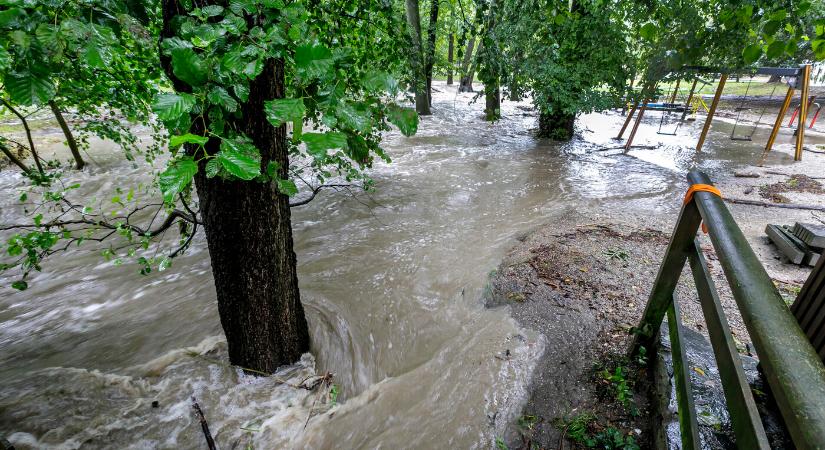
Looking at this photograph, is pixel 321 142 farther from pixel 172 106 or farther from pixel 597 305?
pixel 597 305

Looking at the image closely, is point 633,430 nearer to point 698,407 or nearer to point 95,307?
point 698,407

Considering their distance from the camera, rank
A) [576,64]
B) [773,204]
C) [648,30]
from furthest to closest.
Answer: [576,64] < [773,204] < [648,30]

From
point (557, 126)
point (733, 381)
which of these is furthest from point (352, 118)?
point (557, 126)

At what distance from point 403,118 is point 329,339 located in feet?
9.59

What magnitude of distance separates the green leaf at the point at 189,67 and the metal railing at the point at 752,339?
1.61m

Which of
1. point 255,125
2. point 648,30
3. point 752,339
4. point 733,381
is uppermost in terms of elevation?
point 648,30

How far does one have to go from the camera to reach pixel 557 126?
11734mm

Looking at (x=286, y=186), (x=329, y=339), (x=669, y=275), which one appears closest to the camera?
(x=286, y=186)

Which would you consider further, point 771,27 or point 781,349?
point 771,27

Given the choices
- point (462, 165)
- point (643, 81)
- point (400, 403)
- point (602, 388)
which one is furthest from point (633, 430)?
point (643, 81)

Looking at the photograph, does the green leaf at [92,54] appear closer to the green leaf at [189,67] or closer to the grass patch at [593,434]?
the green leaf at [189,67]

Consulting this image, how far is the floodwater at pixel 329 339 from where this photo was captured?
275cm

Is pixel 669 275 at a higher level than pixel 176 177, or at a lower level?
lower

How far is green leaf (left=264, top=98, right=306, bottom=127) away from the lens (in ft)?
3.48
